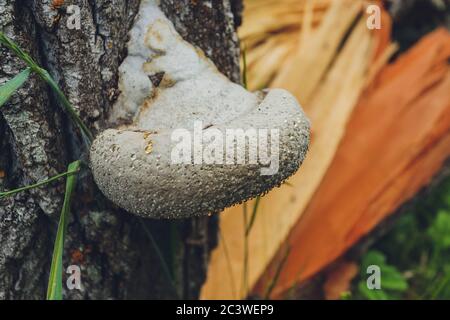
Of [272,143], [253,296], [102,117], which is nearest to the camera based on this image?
[272,143]

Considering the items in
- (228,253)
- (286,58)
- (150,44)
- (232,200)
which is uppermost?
(286,58)

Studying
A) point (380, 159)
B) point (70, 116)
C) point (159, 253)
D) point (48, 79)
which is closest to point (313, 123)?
point (380, 159)

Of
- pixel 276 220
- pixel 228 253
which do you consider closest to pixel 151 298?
pixel 228 253

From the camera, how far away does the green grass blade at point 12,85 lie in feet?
4.23

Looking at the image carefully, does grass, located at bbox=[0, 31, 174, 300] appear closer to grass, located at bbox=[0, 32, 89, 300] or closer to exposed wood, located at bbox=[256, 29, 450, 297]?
grass, located at bbox=[0, 32, 89, 300]

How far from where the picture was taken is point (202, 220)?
1.84m

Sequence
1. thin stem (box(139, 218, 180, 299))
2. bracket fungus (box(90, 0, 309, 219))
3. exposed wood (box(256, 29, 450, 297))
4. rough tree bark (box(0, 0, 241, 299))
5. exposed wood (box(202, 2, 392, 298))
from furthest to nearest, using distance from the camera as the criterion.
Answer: exposed wood (box(256, 29, 450, 297)) < exposed wood (box(202, 2, 392, 298)) < thin stem (box(139, 218, 180, 299)) < rough tree bark (box(0, 0, 241, 299)) < bracket fungus (box(90, 0, 309, 219))

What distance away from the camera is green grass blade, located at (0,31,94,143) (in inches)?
50.3

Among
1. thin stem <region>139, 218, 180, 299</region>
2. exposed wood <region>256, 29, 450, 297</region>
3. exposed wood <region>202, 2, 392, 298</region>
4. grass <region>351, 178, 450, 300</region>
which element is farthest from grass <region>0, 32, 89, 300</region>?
grass <region>351, 178, 450, 300</region>

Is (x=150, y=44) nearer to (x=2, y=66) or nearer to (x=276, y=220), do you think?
(x=2, y=66)

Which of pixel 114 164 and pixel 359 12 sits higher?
pixel 359 12

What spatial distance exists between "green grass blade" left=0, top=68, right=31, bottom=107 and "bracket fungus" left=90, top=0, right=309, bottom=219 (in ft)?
0.69

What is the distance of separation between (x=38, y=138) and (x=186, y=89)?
0.39 meters

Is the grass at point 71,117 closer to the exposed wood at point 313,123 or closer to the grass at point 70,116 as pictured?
the grass at point 70,116
